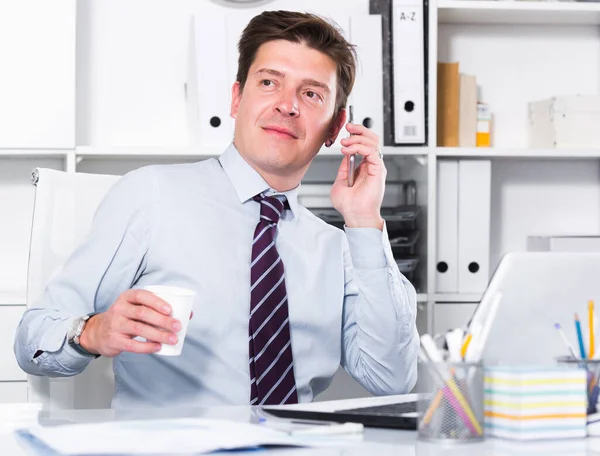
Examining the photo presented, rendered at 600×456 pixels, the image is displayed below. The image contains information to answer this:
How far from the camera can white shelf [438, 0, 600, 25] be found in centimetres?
263

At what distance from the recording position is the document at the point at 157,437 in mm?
809

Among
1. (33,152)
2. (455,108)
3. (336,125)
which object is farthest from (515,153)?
(33,152)

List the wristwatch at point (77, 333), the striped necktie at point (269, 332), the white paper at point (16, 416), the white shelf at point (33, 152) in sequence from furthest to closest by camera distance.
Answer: the white shelf at point (33, 152), the striped necktie at point (269, 332), the wristwatch at point (77, 333), the white paper at point (16, 416)

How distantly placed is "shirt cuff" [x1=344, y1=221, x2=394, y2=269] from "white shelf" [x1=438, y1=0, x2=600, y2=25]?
4.05 ft

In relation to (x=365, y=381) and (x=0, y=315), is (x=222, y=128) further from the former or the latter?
(x=365, y=381)

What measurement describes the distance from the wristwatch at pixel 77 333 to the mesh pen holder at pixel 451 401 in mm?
641

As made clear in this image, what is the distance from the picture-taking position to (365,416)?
0.97 meters

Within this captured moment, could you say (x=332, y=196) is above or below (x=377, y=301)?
above

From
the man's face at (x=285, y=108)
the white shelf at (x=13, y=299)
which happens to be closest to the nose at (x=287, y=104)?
the man's face at (x=285, y=108)

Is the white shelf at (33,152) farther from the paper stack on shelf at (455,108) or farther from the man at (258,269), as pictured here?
the paper stack on shelf at (455,108)

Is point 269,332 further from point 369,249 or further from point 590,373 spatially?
point 590,373

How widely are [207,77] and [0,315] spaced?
2.87 ft

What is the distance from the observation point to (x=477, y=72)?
2.88 metres

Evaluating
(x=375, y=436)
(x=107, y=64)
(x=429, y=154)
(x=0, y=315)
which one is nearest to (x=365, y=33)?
(x=429, y=154)
